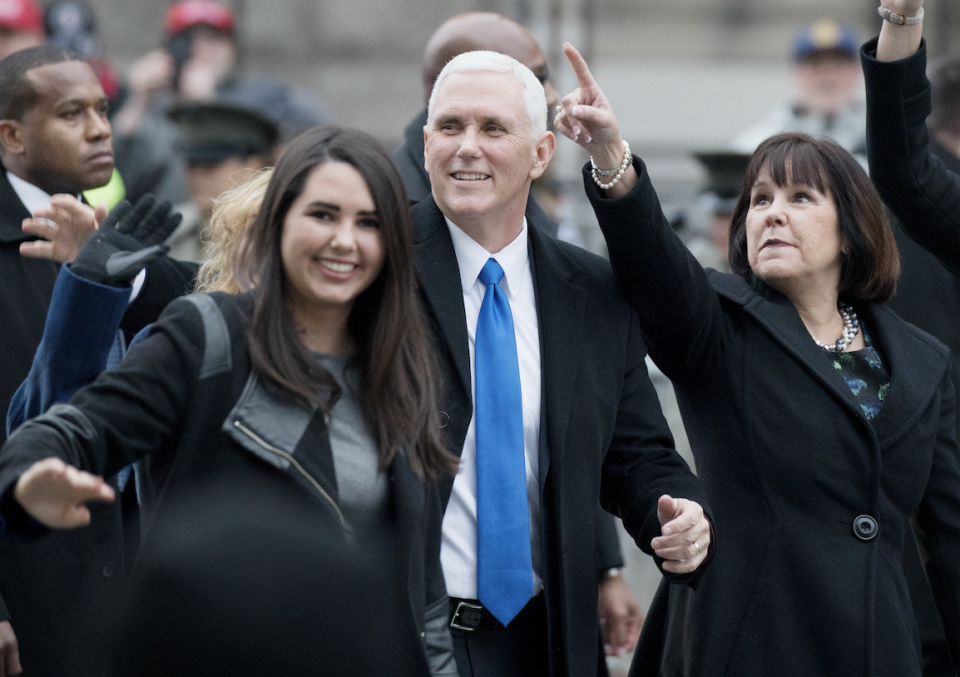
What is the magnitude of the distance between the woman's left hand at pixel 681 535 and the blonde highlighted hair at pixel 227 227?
117 centimetres

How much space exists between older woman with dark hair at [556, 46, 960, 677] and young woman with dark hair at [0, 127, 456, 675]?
701 mm

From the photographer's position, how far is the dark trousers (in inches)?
130

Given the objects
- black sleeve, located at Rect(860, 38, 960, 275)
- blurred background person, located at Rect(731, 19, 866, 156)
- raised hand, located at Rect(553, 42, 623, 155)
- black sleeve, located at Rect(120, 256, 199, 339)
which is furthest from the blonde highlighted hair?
blurred background person, located at Rect(731, 19, 866, 156)

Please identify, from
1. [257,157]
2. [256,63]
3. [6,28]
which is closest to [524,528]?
[257,157]

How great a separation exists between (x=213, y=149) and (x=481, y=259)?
3.82 meters

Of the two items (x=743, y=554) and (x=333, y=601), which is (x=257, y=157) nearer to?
(x=743, y=554)

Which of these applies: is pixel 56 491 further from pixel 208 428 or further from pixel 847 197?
pixel 847 197

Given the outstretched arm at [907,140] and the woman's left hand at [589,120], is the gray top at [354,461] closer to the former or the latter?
the woman's left hand at [589,120]

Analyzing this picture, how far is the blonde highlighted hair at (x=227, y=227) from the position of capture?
3333 mm

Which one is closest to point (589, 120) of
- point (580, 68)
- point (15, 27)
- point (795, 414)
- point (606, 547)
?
point (580, 68)

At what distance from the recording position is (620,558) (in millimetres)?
4320

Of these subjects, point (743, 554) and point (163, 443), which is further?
point (743, 554)

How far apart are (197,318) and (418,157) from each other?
2023mm

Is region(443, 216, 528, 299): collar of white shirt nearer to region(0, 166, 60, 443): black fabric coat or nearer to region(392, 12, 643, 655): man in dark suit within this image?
region(392, 12, 643, 655): man in dark suit
